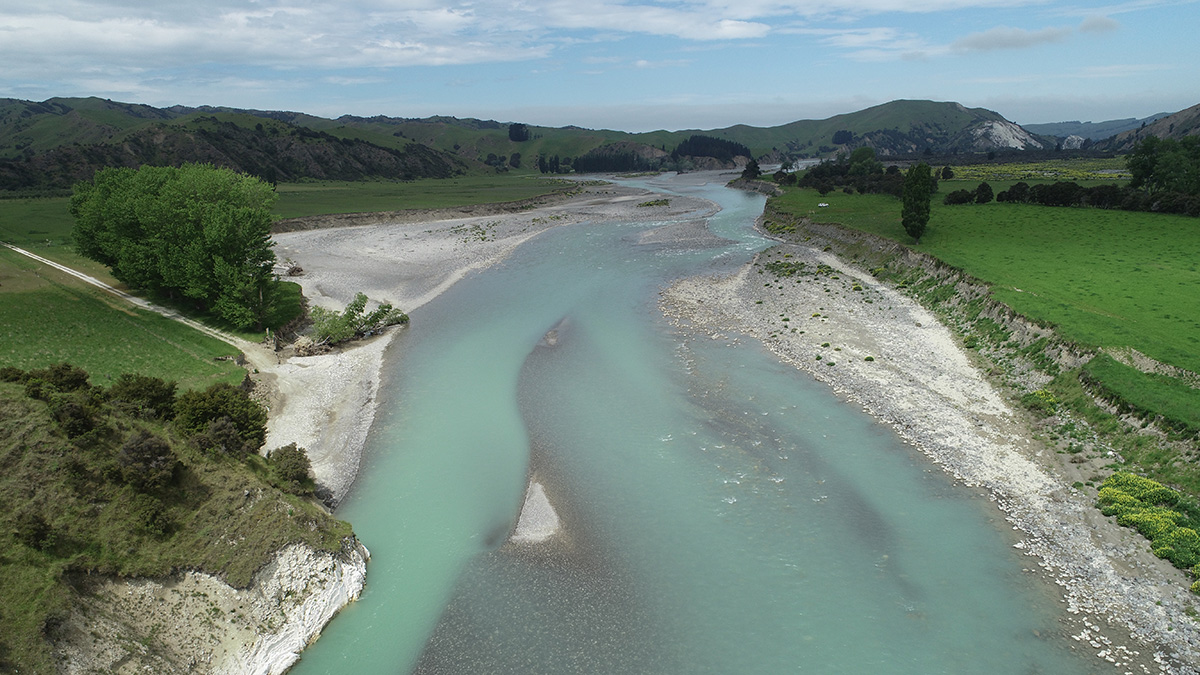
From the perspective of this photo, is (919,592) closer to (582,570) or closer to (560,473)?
(582,570)

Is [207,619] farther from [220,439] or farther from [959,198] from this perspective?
[959,198]

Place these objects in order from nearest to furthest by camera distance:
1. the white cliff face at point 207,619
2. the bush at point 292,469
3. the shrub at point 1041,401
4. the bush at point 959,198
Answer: the white cliff face at point 207,619
the bush at point 292,469
the shrub at point 1041,401
the bush at point 959,198

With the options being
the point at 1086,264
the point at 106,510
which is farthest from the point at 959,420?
the point at 106,510

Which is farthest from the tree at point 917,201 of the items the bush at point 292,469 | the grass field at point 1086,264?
the bush at point 292,469

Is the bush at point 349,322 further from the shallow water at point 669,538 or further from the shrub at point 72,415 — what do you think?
the shrub at point 72,415

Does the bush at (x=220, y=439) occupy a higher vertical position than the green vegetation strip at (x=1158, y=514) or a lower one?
higher

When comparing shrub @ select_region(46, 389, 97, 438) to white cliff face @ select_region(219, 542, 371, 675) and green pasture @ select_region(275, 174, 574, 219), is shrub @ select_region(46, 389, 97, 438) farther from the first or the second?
green pasture @ select_region(275, 174, 574, 219)
